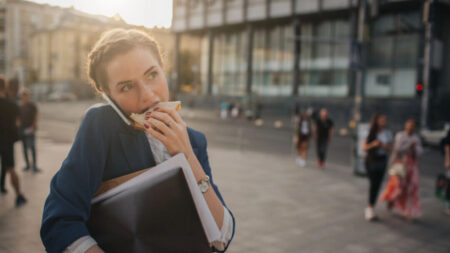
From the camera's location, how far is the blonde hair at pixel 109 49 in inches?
49.8

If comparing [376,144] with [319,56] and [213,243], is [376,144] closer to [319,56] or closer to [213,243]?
[213,243]

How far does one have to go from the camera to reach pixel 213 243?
127cm

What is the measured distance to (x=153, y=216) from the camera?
3.77ft

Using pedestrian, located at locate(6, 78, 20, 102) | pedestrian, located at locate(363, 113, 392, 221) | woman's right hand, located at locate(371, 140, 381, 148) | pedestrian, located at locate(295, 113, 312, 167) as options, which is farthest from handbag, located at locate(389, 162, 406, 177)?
pedestrian, located at locate(6, 78, 20, 102)

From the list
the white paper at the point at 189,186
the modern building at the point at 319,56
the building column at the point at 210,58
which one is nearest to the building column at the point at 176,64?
the modern building at the point at 319,56

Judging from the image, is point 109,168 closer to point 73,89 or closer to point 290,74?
point 290,74

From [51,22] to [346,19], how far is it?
177 ft

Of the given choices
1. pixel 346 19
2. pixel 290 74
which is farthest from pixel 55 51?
pixel 346 19

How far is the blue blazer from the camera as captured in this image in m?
1.12

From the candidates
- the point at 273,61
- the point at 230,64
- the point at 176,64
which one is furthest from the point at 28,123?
the point at 176,64

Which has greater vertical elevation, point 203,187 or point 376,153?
point 203,187

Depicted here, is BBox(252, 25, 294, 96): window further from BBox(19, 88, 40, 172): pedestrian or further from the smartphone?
the smartphone

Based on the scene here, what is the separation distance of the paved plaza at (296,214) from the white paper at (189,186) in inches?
146

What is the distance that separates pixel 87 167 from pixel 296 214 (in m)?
5.63
